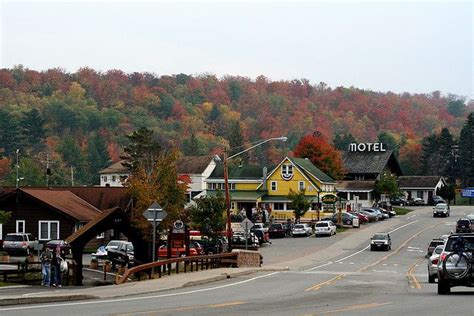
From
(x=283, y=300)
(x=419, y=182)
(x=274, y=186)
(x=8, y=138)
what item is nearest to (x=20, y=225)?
(x=283, y=300)

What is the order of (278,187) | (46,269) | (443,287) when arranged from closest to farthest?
(443,287) < (46,269) < (278,187)

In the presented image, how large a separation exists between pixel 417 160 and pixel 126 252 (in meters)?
125

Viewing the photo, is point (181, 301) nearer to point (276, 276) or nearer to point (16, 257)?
point (276, 276)

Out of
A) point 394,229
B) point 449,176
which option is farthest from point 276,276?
point 449,176

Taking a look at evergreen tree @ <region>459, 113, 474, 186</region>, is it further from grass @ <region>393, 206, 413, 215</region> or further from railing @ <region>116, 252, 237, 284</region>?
railing @ <region>116, 252, 237, 284</region>

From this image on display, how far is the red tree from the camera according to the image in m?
124

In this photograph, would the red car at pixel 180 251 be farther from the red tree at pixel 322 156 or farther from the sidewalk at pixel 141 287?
the red tree at pixel 322 156

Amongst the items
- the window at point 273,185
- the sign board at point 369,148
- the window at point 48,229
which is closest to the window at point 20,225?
the window at point 48,229

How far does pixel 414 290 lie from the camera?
2861 centimetres

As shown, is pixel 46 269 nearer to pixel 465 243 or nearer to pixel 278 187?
pixel 465 243

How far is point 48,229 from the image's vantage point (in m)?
64.4

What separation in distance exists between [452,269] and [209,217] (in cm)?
4124

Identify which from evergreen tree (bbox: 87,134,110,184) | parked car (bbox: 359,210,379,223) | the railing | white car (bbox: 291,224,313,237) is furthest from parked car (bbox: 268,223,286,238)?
evergreen tree (bbox: 87,134,110,184)

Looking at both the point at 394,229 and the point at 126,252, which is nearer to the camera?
the point at 126,252
